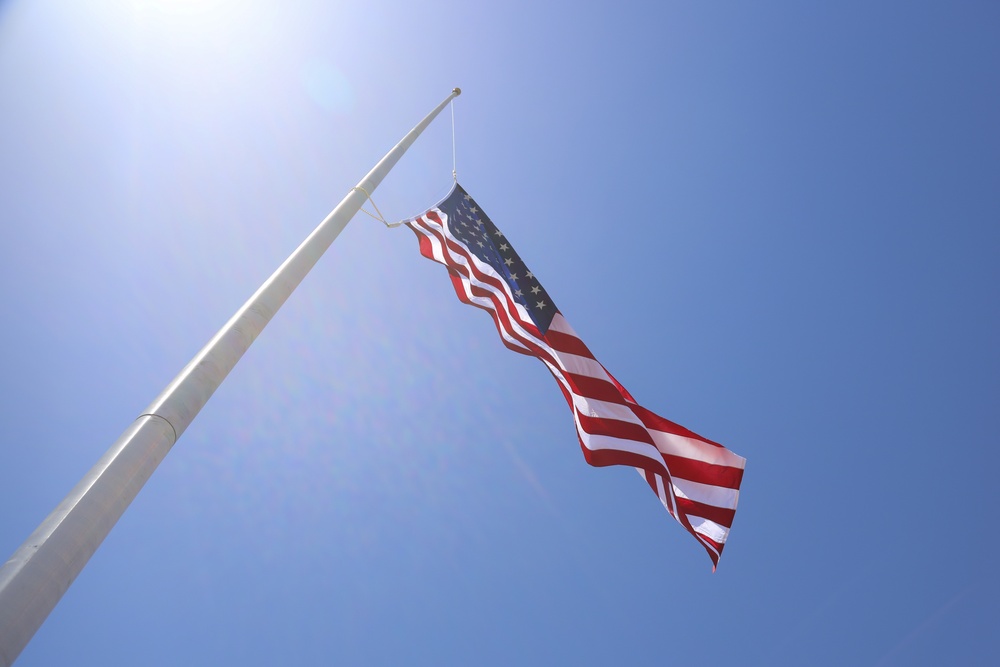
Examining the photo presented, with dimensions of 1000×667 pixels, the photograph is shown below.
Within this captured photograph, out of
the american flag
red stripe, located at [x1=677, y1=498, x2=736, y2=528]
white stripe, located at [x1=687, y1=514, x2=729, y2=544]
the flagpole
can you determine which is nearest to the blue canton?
the american flag

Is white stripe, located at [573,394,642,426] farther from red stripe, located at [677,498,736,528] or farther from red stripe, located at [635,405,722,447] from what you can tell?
red stripe, located at [677,498,736,528]

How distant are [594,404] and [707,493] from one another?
2.11 metres

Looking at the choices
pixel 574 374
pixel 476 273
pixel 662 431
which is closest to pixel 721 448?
pixel 662 431

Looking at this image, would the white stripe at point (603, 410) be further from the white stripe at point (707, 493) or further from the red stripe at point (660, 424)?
the white stripe at point (707, 493)

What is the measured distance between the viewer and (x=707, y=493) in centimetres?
1017

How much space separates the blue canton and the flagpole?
4581 millimetres

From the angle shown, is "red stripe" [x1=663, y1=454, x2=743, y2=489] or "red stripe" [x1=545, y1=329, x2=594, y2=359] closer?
"red stripe" [x1=663, y1=454, x2=743, y2=489]

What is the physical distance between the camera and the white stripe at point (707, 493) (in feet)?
33.1

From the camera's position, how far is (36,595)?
4.23 m

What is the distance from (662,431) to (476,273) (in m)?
4.04

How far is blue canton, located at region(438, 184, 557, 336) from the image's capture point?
11453mm

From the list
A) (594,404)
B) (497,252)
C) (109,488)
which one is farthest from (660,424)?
(109,488)

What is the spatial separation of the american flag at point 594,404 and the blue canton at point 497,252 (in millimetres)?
20

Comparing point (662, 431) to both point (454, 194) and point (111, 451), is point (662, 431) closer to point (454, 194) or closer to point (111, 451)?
point (454, 194)
